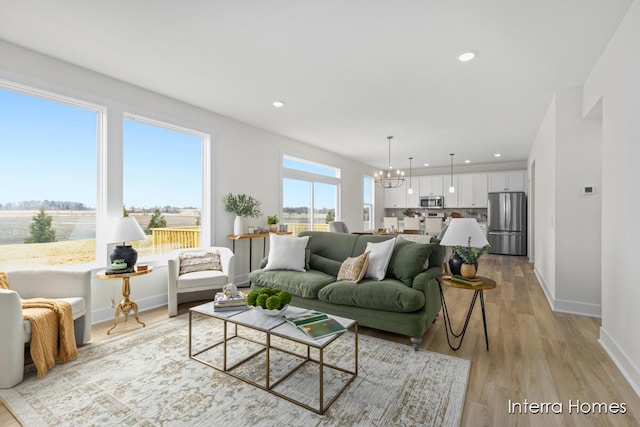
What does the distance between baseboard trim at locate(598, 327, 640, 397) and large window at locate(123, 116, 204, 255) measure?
15.1 ft

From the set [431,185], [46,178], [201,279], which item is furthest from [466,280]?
A: [431,185]

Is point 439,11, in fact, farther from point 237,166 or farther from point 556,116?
point 237,166

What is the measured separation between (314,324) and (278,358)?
0.66m

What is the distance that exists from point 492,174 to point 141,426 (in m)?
9.11

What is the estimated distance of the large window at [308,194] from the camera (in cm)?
599

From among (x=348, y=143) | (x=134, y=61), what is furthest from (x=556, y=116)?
(x=134, y=61)

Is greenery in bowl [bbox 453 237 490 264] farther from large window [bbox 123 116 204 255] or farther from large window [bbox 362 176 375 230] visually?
large window [bbox 362 176 375 230]

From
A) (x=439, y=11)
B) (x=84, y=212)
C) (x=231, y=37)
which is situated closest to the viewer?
(x=439, y=11)

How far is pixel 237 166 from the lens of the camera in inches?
190

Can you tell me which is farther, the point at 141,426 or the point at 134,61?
the point at 134,61

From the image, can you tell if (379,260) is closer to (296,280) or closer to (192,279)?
(296,280)

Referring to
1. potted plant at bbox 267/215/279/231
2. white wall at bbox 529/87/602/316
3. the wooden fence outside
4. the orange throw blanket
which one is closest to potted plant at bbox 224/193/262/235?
potted plant at bbox 267/215/279/231

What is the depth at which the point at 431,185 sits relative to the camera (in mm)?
9234

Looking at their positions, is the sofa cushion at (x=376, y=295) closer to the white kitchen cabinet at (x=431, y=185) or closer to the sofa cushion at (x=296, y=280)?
the sofa cushion at (x=296, y=280)
